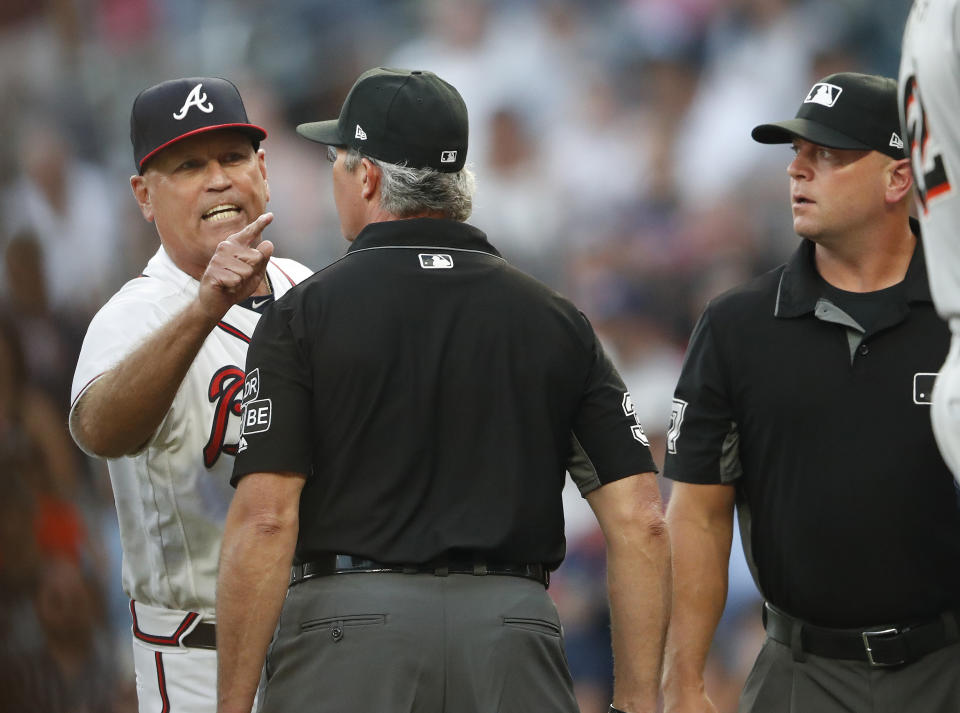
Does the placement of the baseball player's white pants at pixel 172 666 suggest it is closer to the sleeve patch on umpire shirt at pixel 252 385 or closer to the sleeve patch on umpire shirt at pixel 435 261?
the sleeve patch on umpire shirt at pixel 252 385

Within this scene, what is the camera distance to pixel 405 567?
8.21 ft

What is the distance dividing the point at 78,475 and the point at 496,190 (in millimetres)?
2554

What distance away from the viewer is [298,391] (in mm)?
2539

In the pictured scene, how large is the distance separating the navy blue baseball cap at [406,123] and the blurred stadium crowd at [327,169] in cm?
363

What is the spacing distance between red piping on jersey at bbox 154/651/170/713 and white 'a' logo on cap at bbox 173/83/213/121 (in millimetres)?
1276

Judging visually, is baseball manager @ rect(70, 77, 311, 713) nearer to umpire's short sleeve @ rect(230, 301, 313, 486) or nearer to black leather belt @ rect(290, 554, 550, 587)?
umpire's short sleeve @ rect(230, 301, 313, 486)

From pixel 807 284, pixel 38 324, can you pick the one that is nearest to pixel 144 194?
pixel 807 284

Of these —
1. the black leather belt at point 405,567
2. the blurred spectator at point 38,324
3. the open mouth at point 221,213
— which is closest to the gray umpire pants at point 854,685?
the black leather belt at point 405,567

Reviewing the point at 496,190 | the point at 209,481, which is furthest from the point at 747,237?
the point at 209,481

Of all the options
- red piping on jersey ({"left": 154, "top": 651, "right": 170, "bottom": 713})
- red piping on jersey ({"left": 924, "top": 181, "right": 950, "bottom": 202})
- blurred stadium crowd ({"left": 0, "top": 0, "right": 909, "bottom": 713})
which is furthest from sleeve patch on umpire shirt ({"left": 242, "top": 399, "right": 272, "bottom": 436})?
blurred stadium crowd ({"left": 0, "top": 0, "right": 909, "bottom": 713})

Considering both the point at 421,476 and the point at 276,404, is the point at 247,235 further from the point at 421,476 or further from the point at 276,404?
the point at 421,476

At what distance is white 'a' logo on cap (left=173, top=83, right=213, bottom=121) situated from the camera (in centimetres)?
325

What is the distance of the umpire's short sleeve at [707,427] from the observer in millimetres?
3191

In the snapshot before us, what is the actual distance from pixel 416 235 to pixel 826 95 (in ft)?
3.85
